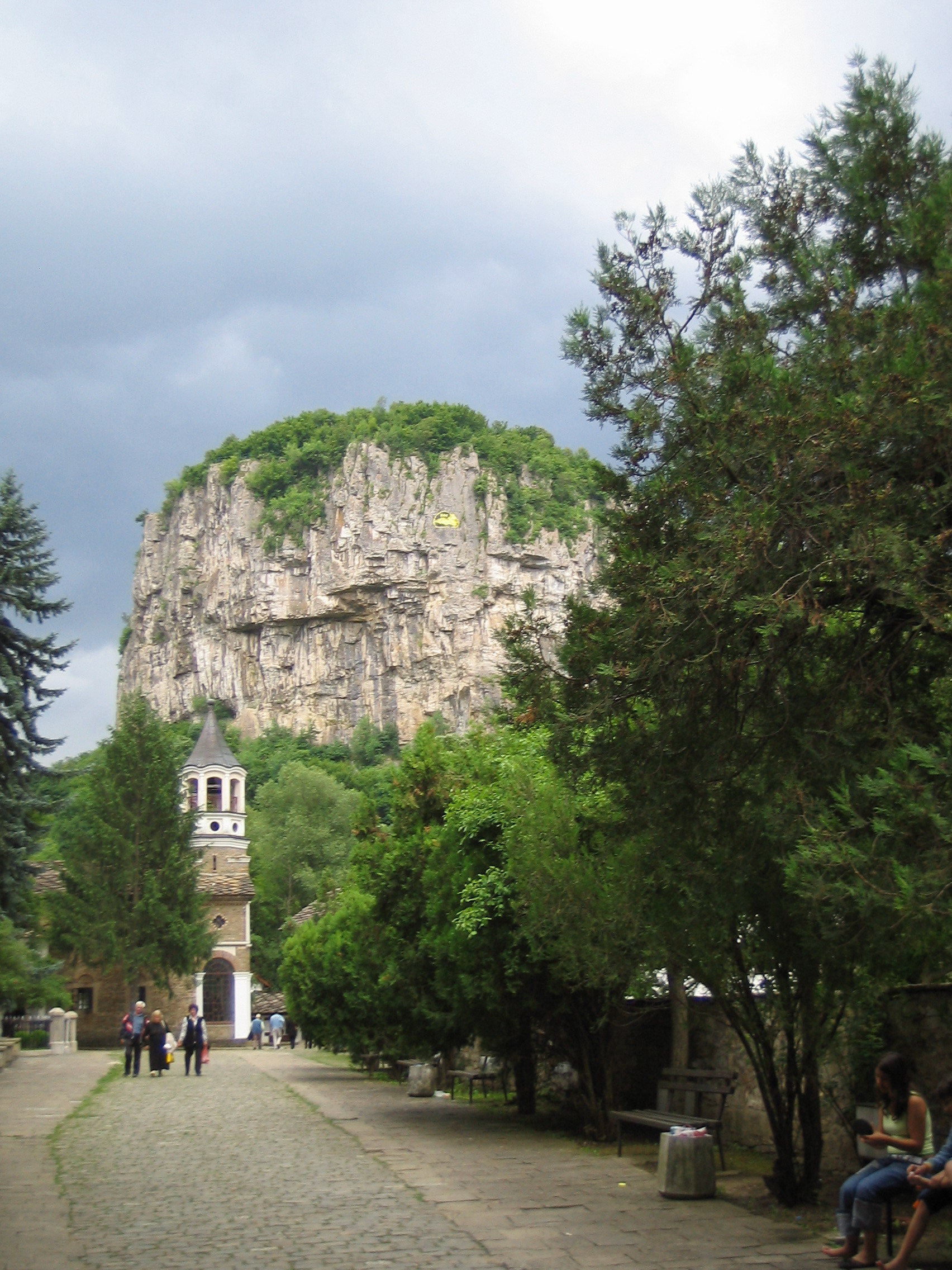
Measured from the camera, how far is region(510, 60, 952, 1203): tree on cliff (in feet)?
19.0

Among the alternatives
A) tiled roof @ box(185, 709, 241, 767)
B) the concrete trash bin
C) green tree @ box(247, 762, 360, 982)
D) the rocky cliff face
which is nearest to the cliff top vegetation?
the rocky cliff face

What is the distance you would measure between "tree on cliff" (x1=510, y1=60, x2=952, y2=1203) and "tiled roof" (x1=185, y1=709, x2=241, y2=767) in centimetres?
4554

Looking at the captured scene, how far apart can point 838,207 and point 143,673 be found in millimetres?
125799

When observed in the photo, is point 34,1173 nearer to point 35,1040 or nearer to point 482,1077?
point 482,1077

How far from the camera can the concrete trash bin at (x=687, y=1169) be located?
332 inches

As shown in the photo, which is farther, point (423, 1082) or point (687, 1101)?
point (423, 1082)

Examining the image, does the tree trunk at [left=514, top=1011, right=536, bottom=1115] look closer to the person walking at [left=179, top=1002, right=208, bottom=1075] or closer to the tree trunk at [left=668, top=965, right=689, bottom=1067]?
the tree trunk at [left=668, top=965, right=689, bottom=1067]

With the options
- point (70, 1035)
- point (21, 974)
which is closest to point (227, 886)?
point (70, 1035)

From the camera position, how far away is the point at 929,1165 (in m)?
5.93

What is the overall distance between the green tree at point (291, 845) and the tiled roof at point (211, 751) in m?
6.46

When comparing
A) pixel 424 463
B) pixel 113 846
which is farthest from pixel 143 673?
pixel 113 846

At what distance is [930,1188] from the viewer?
19.1 feet

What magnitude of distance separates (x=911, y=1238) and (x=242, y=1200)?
190 inches

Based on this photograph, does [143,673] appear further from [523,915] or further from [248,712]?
[523,915]
